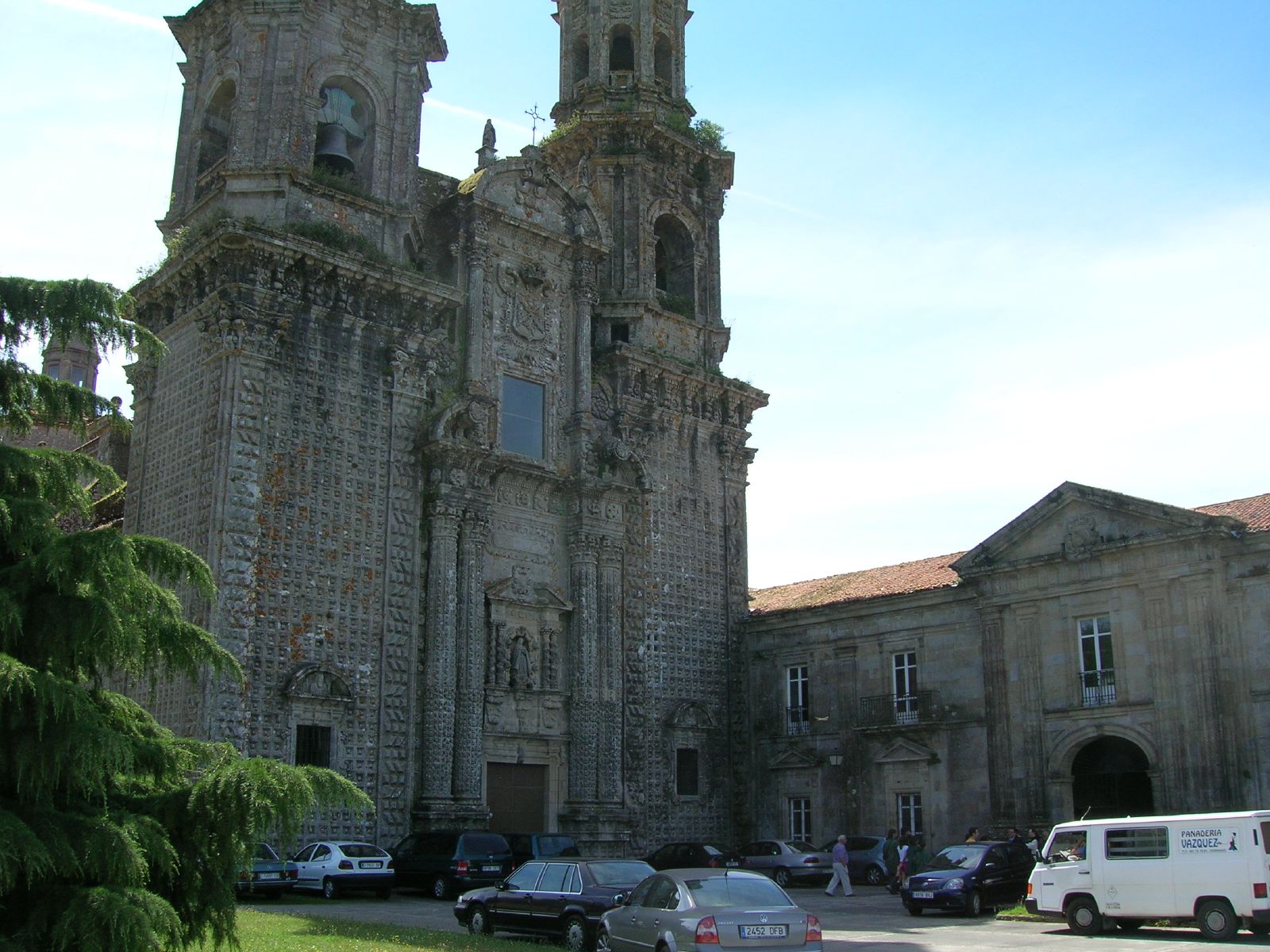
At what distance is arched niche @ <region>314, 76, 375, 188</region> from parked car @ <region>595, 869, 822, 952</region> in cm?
2151

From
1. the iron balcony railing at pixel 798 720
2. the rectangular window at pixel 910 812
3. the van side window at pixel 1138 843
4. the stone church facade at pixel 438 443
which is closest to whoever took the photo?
the van side window at pixel 1138 843

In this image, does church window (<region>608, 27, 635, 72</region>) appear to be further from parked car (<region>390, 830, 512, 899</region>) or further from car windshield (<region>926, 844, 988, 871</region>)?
car windshield (<region>926, 844, 988, 871</region>)

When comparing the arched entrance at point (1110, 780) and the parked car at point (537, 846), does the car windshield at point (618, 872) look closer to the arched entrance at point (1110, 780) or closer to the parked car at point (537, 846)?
the parked car at point (537, 846)

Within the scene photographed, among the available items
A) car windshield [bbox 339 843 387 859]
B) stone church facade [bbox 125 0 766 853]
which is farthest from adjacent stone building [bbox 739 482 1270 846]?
car windshield [bbox 339 843 387 859]

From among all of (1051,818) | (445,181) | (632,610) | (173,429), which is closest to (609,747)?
(632,610)

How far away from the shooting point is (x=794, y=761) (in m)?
34.8

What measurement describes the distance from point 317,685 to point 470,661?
4.06m

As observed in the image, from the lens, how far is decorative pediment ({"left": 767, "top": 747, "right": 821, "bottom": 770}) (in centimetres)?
3431

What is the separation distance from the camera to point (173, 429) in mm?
28766

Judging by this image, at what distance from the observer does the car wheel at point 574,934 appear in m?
17.2

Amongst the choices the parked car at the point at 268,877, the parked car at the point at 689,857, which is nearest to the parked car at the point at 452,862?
the parked car at the point at 268,877

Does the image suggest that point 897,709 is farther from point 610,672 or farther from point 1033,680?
point 610,672

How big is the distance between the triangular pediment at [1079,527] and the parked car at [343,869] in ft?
50.2

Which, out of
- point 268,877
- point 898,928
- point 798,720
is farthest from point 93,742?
point 798,720
